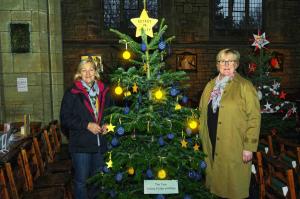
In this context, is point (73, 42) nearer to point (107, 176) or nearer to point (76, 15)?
point (76, 15)

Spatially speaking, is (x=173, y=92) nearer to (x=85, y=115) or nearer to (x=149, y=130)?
(x=149, y=130)

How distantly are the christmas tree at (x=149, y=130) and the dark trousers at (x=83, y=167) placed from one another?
49cm

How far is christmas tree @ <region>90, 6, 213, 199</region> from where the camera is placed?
9.93ft

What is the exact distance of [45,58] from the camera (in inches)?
280

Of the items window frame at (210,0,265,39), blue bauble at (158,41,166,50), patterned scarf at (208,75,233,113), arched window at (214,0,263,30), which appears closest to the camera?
blue bauble at (158,41,166,50)

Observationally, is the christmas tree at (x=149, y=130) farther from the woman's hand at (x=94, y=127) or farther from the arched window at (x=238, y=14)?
the arched window at (x=238, y=14)

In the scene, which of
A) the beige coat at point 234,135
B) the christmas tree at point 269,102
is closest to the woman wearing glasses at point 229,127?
the beige coat at point 234,135

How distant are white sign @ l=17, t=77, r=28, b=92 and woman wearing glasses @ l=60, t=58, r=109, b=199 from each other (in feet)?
12.2

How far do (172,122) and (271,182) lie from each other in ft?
4.04

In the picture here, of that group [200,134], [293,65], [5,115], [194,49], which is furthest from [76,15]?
[200,134]

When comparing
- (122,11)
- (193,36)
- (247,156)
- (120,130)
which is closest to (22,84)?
(120,130)

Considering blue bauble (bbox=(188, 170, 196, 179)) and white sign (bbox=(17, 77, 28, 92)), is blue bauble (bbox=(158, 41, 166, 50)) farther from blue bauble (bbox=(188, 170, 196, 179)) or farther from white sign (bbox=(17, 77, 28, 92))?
white sign (bbox=(17, 77, 28, 92))

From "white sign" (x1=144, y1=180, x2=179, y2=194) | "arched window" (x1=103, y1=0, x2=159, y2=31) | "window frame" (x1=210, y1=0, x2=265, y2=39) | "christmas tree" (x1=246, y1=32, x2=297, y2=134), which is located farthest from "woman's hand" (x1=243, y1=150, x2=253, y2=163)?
"window frame" (x1=210, y1=0, x2=265, y2=39)

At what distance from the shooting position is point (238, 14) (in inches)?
487
